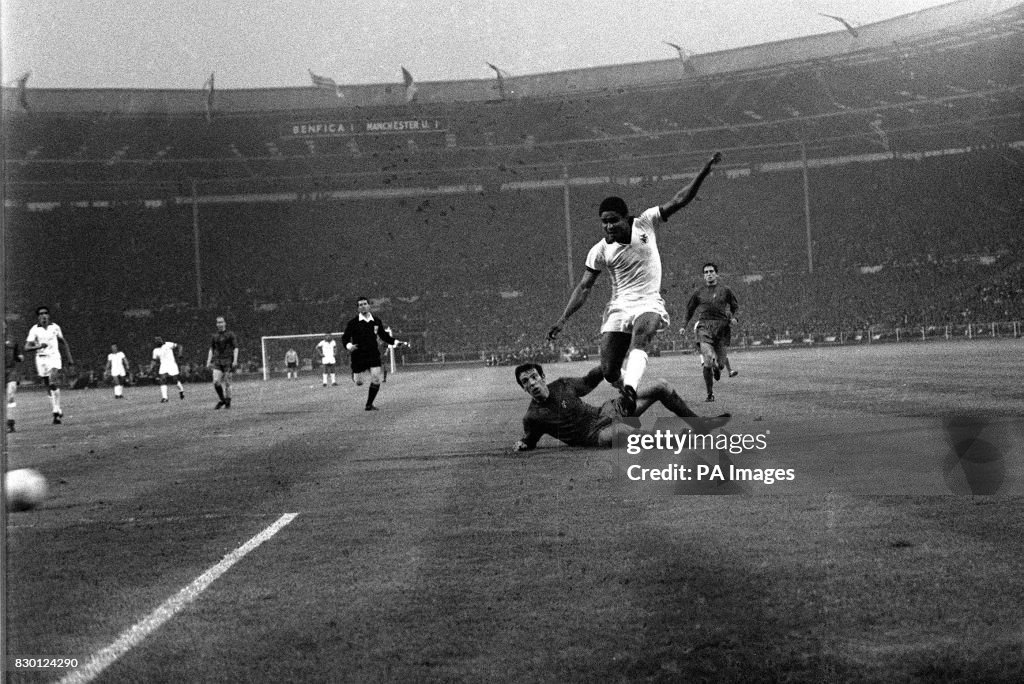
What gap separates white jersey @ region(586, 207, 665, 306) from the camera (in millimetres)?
6543

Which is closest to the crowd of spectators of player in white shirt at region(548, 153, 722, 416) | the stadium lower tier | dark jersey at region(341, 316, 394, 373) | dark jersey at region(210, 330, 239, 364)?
the stadium lower tier

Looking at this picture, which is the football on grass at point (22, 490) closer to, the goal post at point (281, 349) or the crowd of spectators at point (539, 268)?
the crowd of spectators at point (539, 268)

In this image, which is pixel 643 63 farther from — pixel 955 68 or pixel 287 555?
pixel 287 555

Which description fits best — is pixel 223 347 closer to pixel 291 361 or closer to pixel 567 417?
pixel 567 417

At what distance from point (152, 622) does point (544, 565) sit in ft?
4.50

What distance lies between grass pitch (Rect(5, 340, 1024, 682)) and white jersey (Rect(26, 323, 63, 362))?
5907 mm

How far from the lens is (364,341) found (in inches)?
515

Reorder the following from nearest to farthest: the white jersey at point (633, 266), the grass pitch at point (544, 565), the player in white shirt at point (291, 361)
Result: the grass pitch at point (544, 565)
the white jersey at point (633, 266)
the player in white shirt at point (291, 361)

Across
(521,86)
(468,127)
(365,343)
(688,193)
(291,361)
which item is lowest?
(291,361)

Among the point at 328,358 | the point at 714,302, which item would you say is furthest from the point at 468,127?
the point at 714,302

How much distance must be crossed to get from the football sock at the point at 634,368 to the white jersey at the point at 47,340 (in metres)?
9.52

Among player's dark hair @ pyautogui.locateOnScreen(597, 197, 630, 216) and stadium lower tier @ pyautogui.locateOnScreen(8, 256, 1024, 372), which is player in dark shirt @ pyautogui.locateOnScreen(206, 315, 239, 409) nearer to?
stadium lower tier @ pyautogui.locateOnScreen(8, 256, 1024, 372)

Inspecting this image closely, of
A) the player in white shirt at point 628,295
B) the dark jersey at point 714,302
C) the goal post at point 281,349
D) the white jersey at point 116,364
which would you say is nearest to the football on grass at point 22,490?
the player in white shirt at point 628,295

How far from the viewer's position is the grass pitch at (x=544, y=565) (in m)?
2.64
